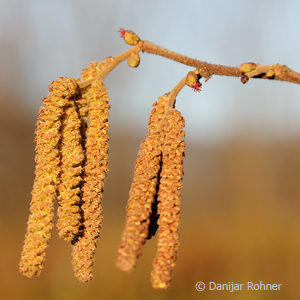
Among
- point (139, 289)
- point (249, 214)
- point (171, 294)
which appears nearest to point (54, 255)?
point (139, 289)

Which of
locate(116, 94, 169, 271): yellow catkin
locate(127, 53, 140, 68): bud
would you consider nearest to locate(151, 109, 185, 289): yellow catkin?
locate(116, 94, 169, 271): yellow catkin

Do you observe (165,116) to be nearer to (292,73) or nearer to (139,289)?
(292,73)

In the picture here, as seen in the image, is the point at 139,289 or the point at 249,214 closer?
the point at 139,289

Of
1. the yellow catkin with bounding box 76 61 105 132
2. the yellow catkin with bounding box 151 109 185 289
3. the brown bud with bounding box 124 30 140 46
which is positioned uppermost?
the brown bud with bounding box 124 30 140 46

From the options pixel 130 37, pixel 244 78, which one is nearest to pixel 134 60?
pixel 130 37

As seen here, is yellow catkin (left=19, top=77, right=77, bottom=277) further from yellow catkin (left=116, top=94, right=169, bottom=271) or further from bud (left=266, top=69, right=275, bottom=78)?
bud (left=266, top=69, right=275, bottom=78)

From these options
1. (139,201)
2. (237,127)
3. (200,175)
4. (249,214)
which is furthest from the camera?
(200,175)
